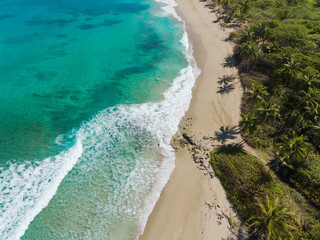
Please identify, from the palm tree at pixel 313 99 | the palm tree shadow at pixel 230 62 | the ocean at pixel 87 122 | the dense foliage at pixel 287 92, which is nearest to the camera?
the ocean at pixel 87 122

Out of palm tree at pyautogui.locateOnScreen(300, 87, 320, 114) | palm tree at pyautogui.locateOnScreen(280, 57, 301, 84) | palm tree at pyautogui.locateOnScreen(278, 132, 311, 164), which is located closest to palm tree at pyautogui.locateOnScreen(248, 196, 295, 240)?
palm tree at pyautogui.locateOnScreen(278, 132, 311, 164)

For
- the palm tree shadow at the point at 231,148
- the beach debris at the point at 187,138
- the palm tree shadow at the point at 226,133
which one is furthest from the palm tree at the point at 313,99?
the beach debris at the point at 187,138

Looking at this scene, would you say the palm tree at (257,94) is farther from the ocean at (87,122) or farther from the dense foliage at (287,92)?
the ocean at (87,122)

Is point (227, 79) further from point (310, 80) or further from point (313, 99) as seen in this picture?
point (313, 99)

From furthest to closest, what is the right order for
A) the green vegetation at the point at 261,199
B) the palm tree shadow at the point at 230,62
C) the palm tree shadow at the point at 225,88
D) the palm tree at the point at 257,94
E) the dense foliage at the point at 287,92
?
the palm tree shadow at the point at 230,62, the palm tree shadow at the point at 225,88, the palm tree at the point at 257,94, the dense foliage at the point at 287,92, the green vegetation at the point at 261,199

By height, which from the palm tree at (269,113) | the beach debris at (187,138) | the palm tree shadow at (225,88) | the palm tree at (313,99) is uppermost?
the palm tree at (313,99)

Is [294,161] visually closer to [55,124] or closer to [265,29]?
[265,29]
